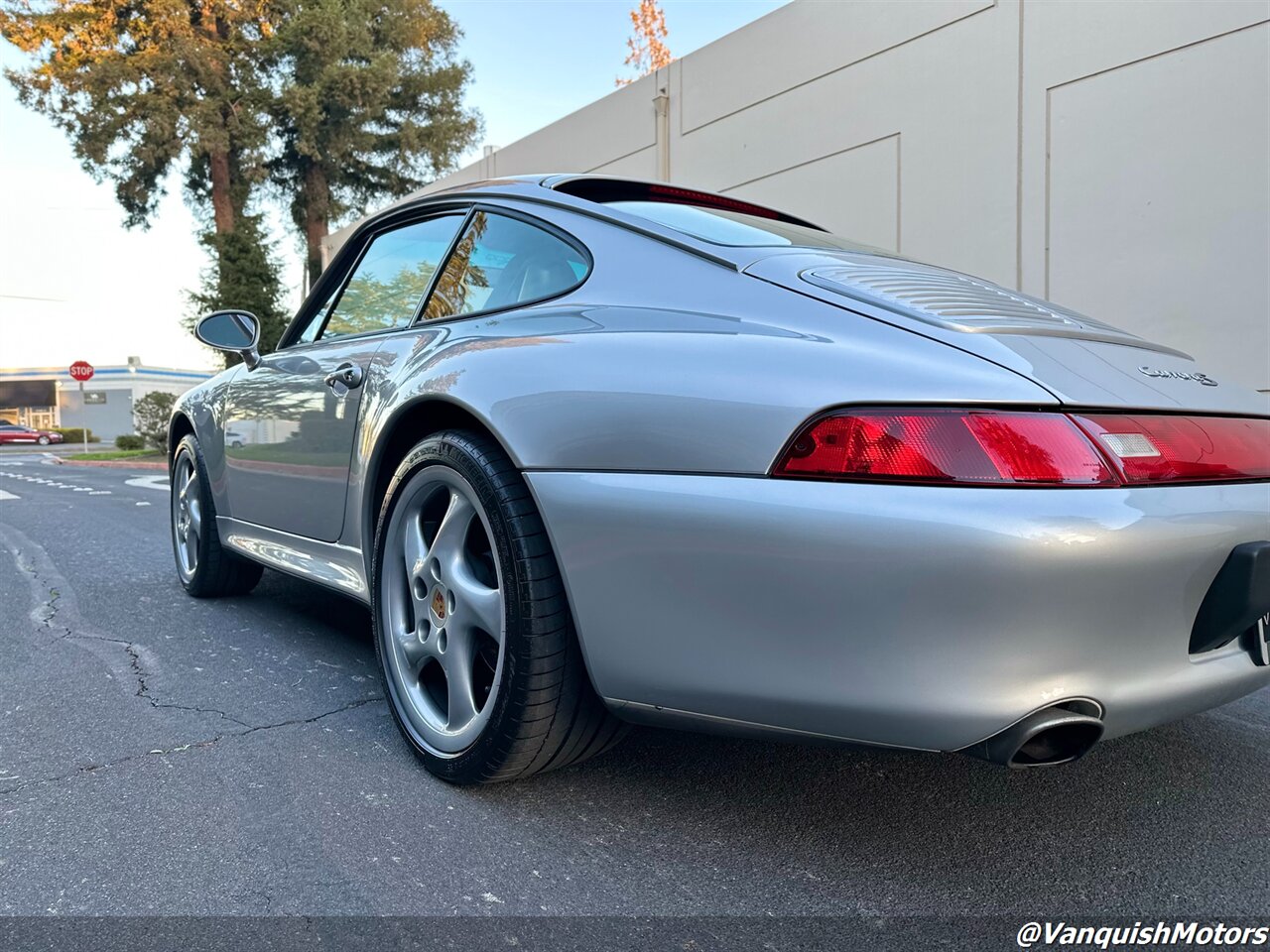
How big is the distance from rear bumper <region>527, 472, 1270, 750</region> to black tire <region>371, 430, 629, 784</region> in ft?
0.57

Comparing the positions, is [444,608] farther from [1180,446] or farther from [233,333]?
[233,333]

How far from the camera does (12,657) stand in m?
3.06

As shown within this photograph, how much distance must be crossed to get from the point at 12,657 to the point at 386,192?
24.5 m

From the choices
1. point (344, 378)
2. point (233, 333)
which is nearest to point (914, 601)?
point (344, 378)

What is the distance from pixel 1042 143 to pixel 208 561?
663 cm

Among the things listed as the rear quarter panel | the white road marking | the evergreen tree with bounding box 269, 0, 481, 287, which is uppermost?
the evergreen tree with bounding box 269, 0, 481, 287

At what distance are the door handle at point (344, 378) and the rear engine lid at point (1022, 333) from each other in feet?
3.98

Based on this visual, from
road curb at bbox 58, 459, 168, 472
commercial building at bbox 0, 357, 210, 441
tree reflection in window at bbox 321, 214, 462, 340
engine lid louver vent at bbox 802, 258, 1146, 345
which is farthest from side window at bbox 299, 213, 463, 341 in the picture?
commercial building at bbox 0, 357, 210, 441

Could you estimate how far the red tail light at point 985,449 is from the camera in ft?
4.46

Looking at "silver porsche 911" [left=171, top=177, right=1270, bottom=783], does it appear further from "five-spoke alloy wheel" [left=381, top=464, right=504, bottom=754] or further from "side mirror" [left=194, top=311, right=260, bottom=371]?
"side mirror" [left=194, top=311, right=260, bottom=371]

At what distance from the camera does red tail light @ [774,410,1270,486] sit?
1359 millimetres

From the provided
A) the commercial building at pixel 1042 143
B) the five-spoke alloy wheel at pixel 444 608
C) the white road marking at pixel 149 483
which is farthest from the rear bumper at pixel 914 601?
the white road marking at pixel 149 483

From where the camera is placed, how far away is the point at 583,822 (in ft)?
6.08

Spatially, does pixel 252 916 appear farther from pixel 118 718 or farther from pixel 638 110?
pixel 638 110
